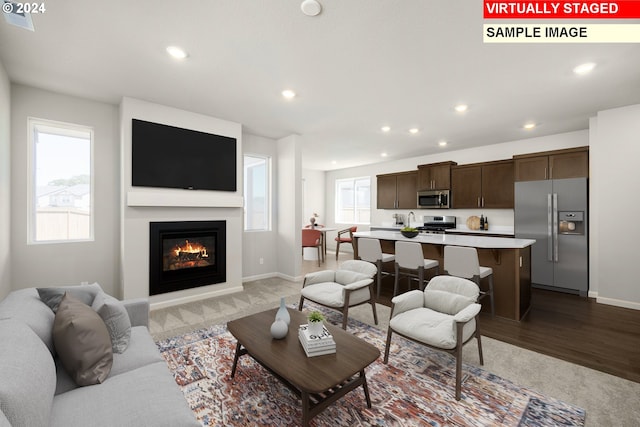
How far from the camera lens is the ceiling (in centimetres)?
203

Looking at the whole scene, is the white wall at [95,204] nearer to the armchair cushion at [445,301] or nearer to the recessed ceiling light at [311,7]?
the recessed ceiling light at [311,7]

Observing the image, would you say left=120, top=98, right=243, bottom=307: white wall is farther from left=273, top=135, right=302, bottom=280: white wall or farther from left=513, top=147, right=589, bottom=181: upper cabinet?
left=513, top=147, right=589, bottom=181: upper cabinet

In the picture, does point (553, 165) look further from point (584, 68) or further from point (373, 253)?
point (373, 253)

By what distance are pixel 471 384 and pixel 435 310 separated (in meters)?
0.61

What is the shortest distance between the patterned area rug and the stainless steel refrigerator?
134 inches

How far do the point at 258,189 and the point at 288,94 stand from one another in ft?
7.97

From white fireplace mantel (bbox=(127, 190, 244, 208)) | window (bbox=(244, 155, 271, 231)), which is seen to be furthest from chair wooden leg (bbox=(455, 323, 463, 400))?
window (bbox=(244, 155, 271, 231))

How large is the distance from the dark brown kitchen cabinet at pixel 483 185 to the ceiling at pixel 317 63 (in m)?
1.32

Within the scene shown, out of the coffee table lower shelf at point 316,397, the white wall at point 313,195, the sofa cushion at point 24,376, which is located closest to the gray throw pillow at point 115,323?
the sofa cushion at point 24,376

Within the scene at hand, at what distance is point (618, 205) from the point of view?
379cm

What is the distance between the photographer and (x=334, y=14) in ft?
6.57

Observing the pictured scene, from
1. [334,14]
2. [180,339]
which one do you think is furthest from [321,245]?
[334,14]

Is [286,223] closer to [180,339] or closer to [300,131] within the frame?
[300,131]

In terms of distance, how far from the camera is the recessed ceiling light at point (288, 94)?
3.29 metres
